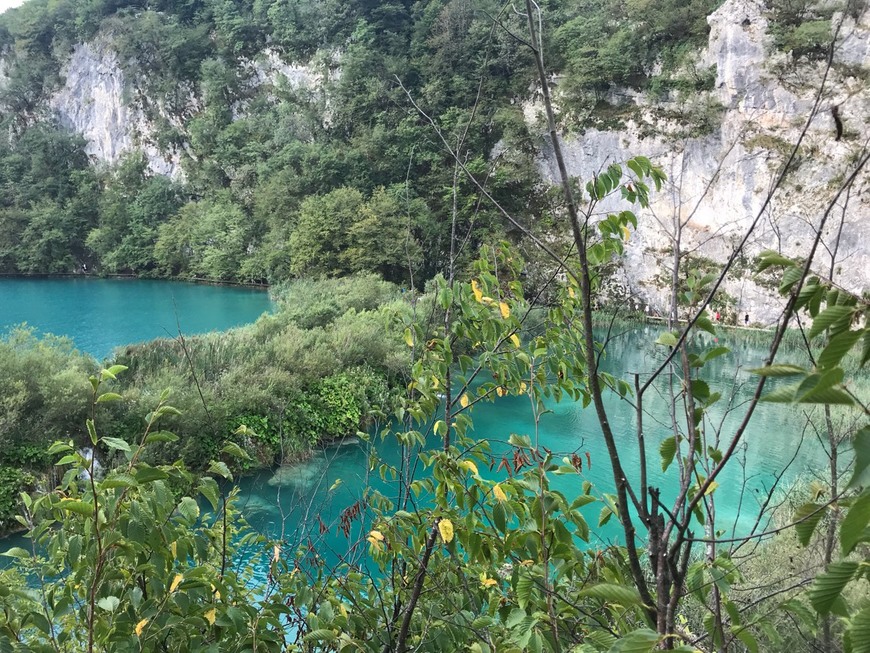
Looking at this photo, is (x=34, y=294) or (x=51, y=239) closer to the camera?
(x=34, y=294)

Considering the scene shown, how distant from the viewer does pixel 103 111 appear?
31.5m

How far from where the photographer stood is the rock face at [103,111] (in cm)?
3063

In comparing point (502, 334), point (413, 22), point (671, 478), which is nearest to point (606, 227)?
point (502, 334)

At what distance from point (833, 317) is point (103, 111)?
38.0 metres

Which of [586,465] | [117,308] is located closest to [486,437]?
[586,465]

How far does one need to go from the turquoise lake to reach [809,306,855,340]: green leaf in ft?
0.87

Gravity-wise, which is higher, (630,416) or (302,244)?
(302,244)

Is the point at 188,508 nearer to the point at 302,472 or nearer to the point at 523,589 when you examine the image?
the point at 523,589

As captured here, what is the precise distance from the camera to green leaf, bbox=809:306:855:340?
590mm

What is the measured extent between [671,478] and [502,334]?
6205 mm

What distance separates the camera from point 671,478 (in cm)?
696

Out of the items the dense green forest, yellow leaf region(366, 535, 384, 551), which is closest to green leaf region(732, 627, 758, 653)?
yellow leaf region(366, 535, 384, 551)

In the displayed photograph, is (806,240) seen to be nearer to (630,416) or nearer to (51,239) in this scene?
(630,416)

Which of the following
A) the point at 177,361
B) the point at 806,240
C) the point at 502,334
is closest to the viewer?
the point at 502,334
